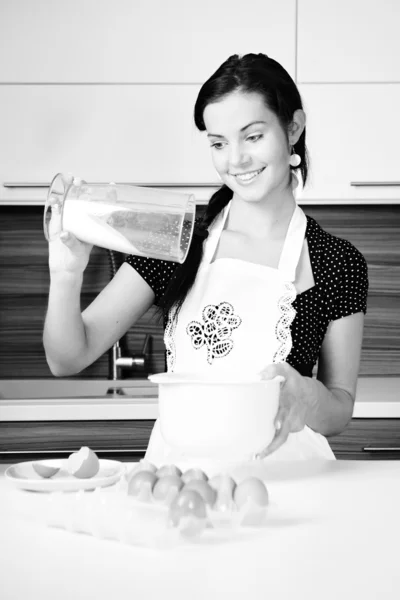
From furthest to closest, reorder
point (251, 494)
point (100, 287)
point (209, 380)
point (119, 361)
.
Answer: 1. point (100, 287)
2. point (119, 361)
3. point (209, 380)
4. point (251, 494)

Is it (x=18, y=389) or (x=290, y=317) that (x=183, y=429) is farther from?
(x=18, y=389)

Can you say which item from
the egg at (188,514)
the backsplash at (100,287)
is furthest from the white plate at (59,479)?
the backsplash at (100,287)

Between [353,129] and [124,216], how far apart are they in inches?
55.5

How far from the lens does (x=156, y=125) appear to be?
93.2 inches

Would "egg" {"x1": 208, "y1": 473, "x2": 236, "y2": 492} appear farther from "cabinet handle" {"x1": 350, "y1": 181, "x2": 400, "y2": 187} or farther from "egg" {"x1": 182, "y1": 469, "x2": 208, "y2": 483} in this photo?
"cabinet handle" {"x1": 350, "y1": 181, "x2": 400, "y2": 187}

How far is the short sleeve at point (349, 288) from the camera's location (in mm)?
1522

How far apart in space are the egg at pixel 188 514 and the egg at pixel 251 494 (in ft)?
0.20

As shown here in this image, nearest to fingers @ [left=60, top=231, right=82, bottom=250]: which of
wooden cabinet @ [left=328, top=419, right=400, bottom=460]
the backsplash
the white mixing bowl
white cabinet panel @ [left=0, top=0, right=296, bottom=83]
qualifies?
the white mixing bowl

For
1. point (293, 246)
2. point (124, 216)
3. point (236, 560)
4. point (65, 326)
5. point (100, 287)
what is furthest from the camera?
point (100, 287)

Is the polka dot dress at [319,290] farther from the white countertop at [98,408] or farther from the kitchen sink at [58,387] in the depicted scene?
the kitchen sink at [58,387]

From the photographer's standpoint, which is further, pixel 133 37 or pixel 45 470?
pixel 133 37

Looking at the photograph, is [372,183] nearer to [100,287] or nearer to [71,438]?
[100,287]

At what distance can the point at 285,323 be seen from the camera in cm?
146

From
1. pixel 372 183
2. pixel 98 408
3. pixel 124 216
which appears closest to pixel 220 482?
pixel 124 216
